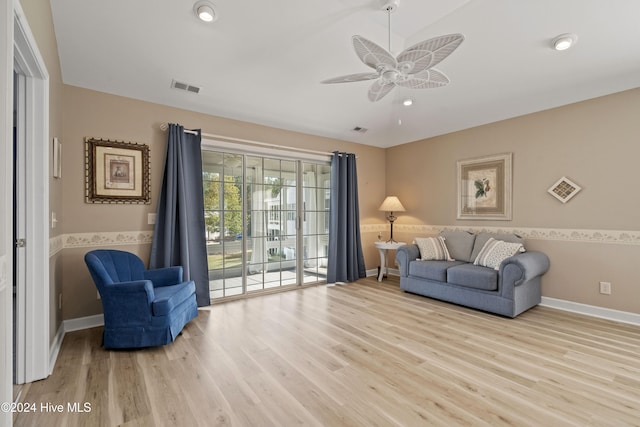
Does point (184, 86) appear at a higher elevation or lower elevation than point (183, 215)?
higher

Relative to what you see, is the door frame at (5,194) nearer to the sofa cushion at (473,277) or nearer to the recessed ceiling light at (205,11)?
the recessed ceiling light at (205,11)

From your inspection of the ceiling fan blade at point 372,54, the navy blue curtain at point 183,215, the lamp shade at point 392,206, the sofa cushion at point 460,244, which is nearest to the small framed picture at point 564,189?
the sofa cushion at point 460,244

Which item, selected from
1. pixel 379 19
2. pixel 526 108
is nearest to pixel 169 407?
pixel 379 19

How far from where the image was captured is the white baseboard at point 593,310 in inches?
131

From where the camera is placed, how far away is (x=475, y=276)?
3.73 meters

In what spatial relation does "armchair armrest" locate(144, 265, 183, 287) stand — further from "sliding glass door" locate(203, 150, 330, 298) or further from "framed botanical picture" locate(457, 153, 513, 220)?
"framed botanical picture" locate(457, 153, 513, 220)

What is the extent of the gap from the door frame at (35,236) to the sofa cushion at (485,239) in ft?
15.5

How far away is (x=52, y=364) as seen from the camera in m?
2.40

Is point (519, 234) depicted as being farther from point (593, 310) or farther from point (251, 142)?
point (251, 142)

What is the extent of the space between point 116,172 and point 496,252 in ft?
15.5

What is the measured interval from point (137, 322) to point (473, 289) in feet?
12.2

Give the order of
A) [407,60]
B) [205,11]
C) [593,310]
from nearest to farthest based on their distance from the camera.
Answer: [407,60] < [205,11] < [593,310]

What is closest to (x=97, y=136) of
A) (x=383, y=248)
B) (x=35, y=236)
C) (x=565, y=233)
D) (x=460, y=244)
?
(x=35, y=236)

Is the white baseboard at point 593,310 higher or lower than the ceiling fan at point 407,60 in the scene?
lower
